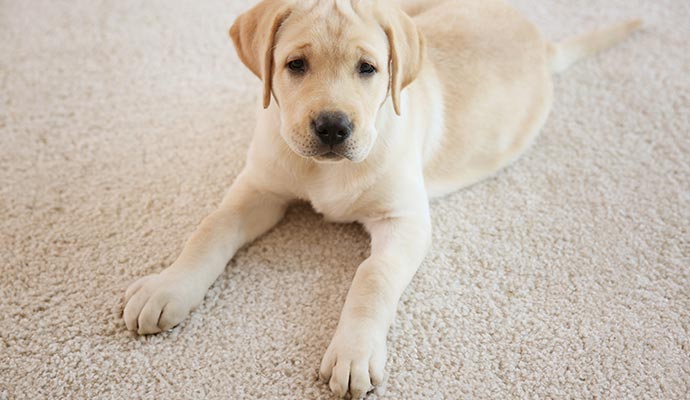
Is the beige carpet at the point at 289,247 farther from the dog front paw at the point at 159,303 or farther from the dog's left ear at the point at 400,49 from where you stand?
the dog's left ear at the point at 400,49

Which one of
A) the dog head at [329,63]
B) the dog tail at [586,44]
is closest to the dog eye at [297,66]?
the dog head at [329,63]

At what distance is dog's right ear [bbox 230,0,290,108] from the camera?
1615mm

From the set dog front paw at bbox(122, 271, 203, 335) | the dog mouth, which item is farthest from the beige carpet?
the dog mouth

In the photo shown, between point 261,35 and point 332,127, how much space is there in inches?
12.8

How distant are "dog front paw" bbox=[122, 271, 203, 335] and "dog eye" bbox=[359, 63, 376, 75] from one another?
722mm

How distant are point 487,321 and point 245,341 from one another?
667 millimetres

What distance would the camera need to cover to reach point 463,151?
2.20m

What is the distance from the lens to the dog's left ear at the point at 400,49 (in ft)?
5.40

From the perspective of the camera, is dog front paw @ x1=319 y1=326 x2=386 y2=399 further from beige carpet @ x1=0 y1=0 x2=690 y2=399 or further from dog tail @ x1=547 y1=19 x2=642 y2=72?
dog tail @ x1=547 y1=19 x2=642 y2=72

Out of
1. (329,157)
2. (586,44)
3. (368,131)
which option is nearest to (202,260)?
(329,157)

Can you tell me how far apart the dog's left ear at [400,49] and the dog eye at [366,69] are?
0.08 meters

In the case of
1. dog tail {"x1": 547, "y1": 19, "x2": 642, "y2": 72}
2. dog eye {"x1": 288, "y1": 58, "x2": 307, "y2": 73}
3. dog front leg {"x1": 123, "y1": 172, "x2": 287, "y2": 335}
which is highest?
dog eye {"x1": 288, "y1": 58, "x2": 307, "y2": 73}

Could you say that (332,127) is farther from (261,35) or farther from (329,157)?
(261,35)

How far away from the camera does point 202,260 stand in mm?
1755
